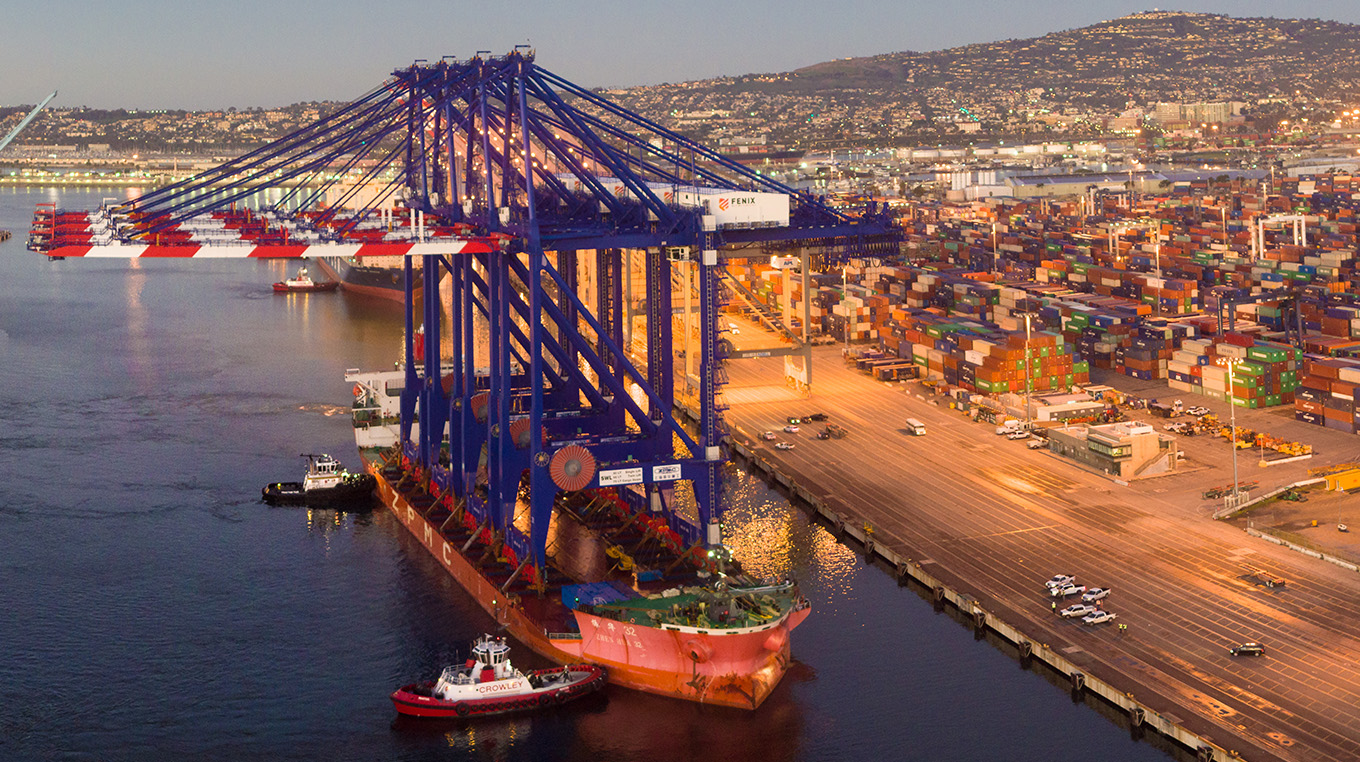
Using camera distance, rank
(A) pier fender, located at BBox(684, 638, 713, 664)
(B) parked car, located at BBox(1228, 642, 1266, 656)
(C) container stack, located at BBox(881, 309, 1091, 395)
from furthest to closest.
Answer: (C) container stack, located at BBox(881, 309, 1091, 395) < (B) parked car, located at BBox(1228, 642, 1266, 656) < (A) pier fender, located at BBox(684, 638, 713, 664)

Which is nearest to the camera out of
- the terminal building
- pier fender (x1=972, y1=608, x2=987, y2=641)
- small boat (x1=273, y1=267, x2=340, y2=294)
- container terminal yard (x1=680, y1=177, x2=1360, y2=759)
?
container terminal yard (x1=680, y1=177, x2=1360, y2=759)

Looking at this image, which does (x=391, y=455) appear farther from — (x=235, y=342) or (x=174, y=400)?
(x=235, y=342)

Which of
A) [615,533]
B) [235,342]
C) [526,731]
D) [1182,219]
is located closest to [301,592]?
[615,533]

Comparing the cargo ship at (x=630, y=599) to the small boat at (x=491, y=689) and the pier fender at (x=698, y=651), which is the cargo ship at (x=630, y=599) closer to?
the pier fender at (x=698, y=651)

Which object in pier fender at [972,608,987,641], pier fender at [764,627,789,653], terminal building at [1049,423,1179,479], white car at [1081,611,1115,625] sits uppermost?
terminal building at [1049,423,1179,479]

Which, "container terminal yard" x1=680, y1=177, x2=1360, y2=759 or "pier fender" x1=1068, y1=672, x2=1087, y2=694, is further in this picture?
"container terminal yard" x1=680, y1=177, x2=1360, y2=759

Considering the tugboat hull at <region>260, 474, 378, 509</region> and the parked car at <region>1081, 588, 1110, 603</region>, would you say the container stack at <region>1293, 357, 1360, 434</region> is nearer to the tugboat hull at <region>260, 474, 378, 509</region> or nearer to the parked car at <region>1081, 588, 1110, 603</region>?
the parked car at <region>1081, 588, 1110, 603</region>

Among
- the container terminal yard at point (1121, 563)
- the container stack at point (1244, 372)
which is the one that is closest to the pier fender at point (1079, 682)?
the container terminal yard at point (1121, 563)

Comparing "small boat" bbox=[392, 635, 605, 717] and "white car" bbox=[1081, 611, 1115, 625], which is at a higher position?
"white car" bbox=[1081, 611, 1115, 625]

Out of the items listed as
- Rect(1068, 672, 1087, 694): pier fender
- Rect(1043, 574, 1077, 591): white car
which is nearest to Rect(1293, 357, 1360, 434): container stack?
Rect(1043, 574, 1077, 591): white car
